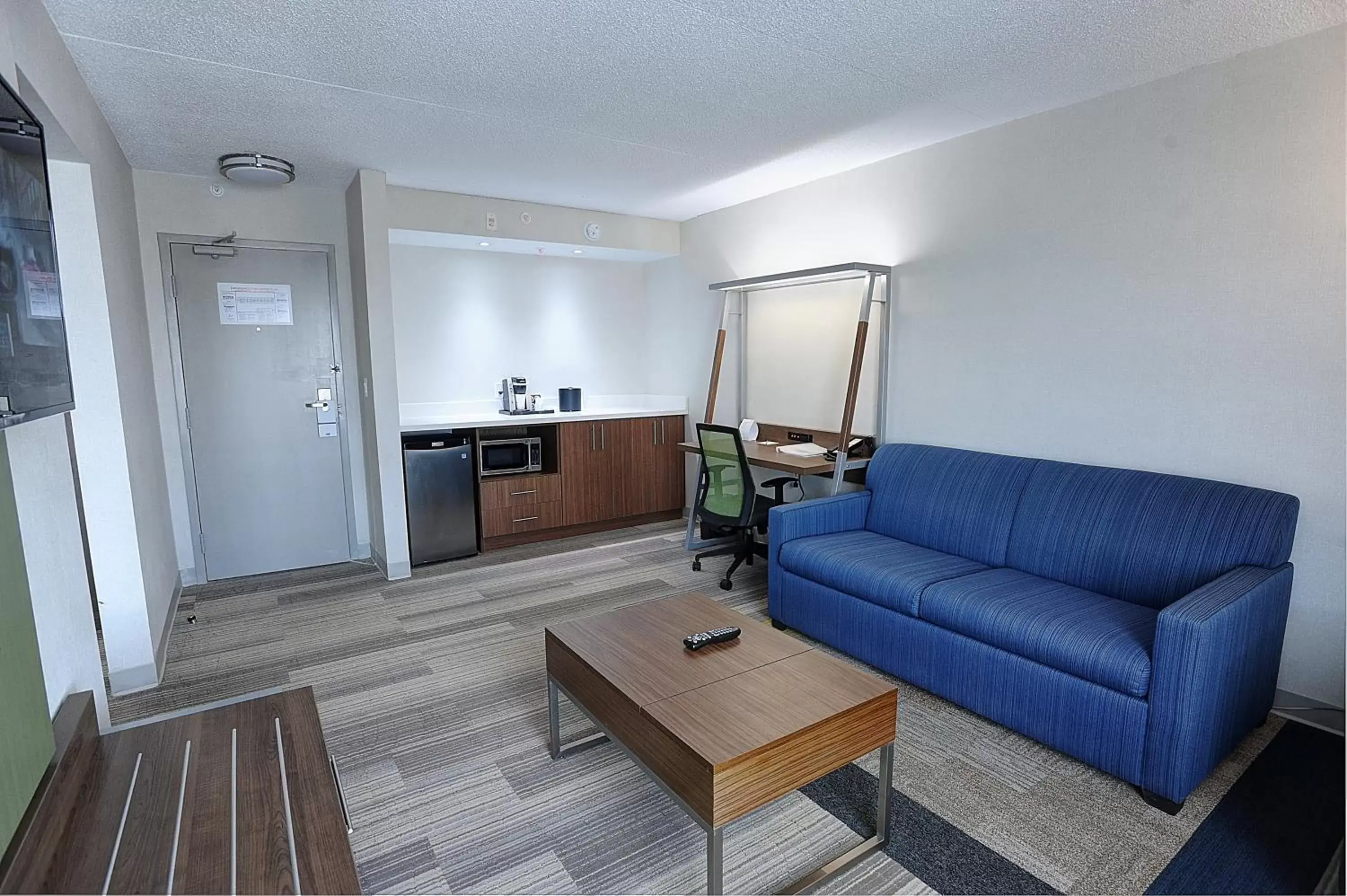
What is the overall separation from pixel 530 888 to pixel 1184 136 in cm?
351

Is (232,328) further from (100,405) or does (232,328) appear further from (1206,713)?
(1206,713)

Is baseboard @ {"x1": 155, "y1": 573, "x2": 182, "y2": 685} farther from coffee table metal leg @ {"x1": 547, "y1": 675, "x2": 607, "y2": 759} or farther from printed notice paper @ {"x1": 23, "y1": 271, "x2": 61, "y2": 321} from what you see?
printed notice paper @ {"x1": 23, "y1": 271, "x2": 61, "y2": 321}

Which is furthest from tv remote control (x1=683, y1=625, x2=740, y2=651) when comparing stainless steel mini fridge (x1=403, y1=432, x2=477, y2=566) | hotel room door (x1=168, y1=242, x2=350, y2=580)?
hotel room door (x1=168, y1=242, x2=350, y2=580)

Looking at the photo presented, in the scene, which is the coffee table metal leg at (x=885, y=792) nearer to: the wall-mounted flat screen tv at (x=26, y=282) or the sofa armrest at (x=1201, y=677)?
the sofa armrest at (x=1201, y=677)

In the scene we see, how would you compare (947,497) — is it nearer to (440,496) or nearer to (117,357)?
(440,496)

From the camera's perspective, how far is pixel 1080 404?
3.02 metres

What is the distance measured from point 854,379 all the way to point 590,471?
7.45ft

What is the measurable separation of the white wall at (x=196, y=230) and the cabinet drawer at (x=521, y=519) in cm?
123

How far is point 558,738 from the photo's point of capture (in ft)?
7.49

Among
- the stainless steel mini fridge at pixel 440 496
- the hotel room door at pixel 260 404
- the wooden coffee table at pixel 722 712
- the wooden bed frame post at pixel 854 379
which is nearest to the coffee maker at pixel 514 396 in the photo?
the stainless steel mini fridge at pixel 440 496

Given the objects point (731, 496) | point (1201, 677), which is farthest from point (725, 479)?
point (1201, 677)

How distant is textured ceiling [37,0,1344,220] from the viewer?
84.9 inches

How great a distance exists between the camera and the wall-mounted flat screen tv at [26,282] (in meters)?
1.29

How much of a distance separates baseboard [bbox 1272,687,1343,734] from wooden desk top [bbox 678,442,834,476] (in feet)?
6.83
